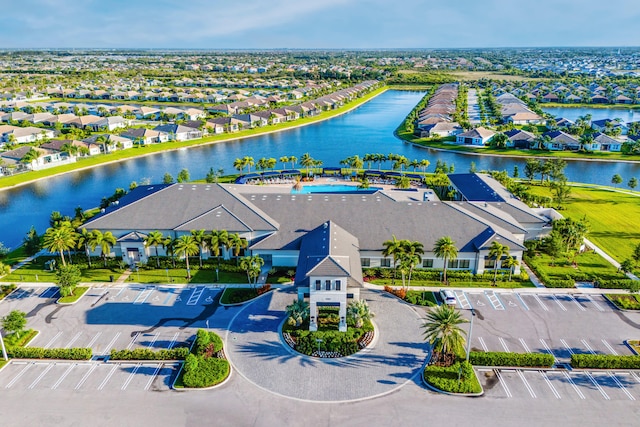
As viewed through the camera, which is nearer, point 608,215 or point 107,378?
point 107,378

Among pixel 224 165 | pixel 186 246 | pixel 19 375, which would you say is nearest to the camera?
pixel 19 375

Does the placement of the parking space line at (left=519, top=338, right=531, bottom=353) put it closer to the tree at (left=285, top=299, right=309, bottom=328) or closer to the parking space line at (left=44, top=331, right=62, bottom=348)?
the tree at (left=285, top=299, right=309, bottom=328)

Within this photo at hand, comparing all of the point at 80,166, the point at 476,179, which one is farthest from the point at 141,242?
the point at 80,166

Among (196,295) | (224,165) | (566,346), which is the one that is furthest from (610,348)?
(224,165)

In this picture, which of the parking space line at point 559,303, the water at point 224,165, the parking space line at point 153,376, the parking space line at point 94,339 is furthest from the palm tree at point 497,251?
the water at point 224,165

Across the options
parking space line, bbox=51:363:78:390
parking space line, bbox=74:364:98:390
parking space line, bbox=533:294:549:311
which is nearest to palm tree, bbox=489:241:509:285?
parking space line, bbox=533:294:549:311

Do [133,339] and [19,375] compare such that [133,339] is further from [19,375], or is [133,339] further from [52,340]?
[19,375]

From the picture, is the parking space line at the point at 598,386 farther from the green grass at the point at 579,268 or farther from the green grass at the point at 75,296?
the green grass at the point at 75,296

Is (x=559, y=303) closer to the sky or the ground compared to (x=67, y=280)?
closer to the ground
